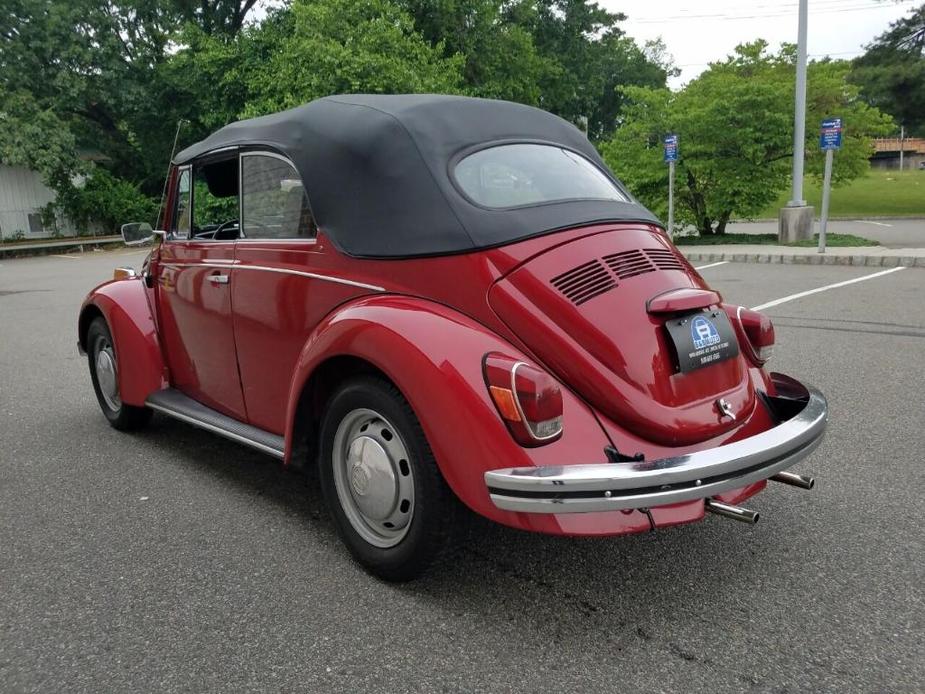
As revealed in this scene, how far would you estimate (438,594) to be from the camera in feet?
8.93

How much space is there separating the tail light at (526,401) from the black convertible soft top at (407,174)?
0.55m

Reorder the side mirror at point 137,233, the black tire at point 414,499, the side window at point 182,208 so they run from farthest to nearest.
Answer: the side mirror at point 137,233
the side window at point 182,208
the black tire at point 414,499

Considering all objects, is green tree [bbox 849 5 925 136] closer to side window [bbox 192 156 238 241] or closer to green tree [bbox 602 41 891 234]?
green tree [bbox 602 41 891 234]

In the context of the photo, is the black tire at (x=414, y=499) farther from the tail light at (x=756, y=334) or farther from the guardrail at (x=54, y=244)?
the guardrail at (x=54, y=244)

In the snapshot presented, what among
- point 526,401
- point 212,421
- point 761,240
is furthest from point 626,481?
point 761,240

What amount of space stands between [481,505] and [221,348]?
1895mm

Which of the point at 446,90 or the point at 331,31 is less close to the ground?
the point at 331,31

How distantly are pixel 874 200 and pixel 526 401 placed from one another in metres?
37.7

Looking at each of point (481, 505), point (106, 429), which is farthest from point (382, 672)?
point (106, 429)

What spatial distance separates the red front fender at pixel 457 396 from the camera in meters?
2.41

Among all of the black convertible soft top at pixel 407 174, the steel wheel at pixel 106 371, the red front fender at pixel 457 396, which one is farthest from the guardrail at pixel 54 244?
the red front fender at pixel 457 396

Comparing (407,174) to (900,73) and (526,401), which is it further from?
(900,73)

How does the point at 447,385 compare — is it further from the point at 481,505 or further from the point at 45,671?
the point at 45,671

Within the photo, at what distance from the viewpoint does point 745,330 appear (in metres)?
3.26
